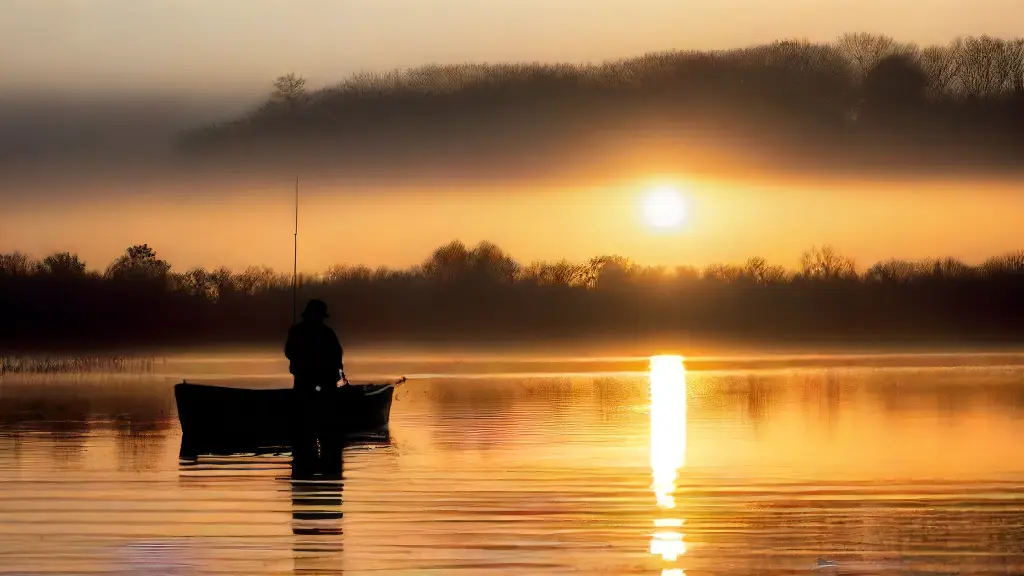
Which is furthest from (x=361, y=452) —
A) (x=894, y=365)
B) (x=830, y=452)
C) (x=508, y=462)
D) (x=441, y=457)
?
(x=894, y=365)

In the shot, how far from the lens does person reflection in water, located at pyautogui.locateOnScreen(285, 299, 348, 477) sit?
2502 centimetres

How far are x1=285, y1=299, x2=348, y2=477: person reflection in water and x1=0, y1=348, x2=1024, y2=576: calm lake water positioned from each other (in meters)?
0.72

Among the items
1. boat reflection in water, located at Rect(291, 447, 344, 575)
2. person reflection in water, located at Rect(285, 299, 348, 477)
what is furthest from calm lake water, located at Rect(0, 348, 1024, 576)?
person reflection in water, located at Rect(285, 299, 348, 477)

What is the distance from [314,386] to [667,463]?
6.09 meters

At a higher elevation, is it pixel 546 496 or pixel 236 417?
pixel 236 417

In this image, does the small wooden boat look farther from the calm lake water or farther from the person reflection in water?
the calm lake water

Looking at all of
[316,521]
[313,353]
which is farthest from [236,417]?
[316,521]

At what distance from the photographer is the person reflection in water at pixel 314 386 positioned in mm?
25016

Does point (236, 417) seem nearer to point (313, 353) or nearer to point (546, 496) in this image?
point (313, 353)

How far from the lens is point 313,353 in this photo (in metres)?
25.5

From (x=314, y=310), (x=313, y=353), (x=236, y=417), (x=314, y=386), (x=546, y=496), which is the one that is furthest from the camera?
(x=236, y=417)

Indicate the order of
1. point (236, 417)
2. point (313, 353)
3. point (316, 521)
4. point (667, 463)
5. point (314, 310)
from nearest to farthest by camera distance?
point (316, 521) → point (667, 463) → point (314, 310) → point (313, 353) → point (236, 417)

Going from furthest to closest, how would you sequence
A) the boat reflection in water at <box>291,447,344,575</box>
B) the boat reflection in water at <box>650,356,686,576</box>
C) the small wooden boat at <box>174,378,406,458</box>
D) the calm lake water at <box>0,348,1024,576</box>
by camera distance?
the small wooden boat at <box>174,378,406,458</box> → the boat reflection in water at <box>650,356,686,576</box> → the calm lake water at <box>0,348,1024,576</box> → the boat reflection in water at <box>291,447,344,575</box>

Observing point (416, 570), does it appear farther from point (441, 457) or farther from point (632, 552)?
point (441, 457)
